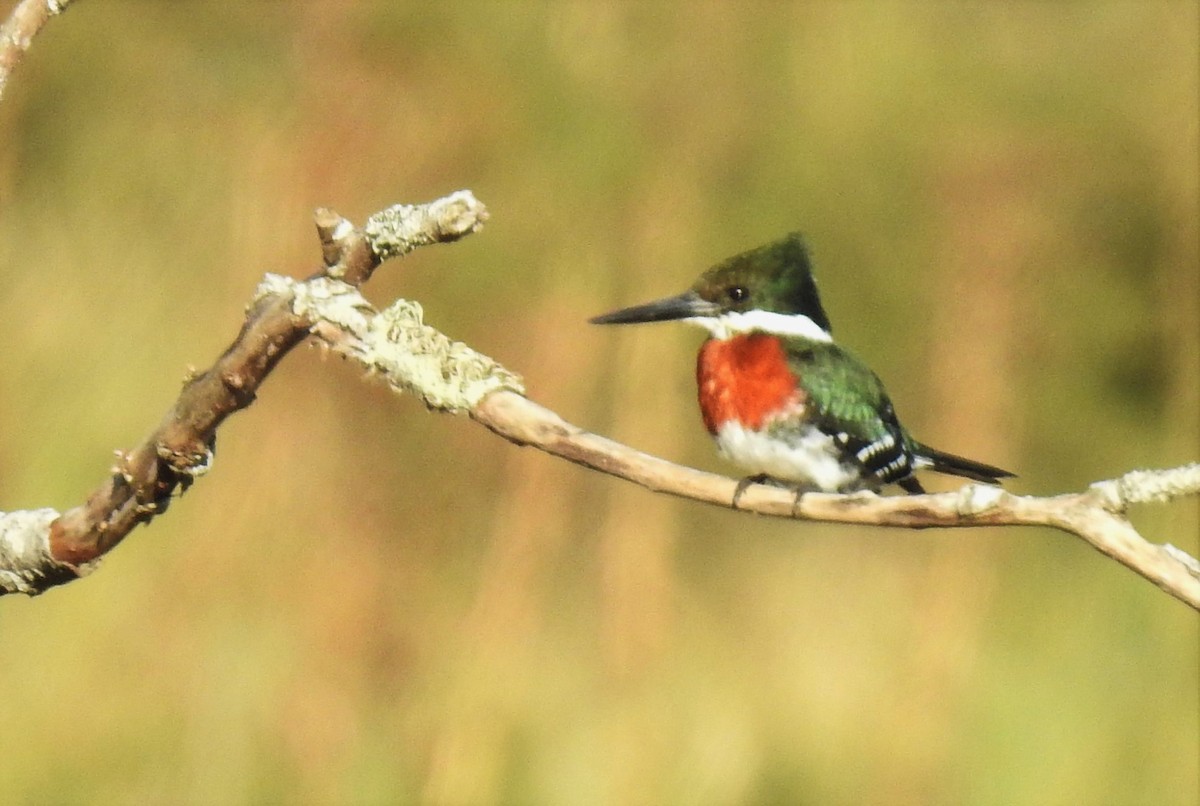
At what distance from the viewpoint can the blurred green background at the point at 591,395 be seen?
2.37 meters

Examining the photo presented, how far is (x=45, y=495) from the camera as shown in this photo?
7.84 feet

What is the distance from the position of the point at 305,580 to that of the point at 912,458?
1182 millimetres

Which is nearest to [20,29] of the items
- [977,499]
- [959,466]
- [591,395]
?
[977,499]

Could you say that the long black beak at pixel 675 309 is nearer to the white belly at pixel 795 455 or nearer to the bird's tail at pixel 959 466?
the white belly at pixel 795 455

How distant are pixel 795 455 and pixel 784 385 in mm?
103

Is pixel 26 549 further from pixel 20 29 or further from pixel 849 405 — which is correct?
pixel 849 405

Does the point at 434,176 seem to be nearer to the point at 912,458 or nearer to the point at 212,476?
the point at 212,476

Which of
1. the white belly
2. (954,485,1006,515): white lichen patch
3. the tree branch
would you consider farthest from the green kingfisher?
the tree branch

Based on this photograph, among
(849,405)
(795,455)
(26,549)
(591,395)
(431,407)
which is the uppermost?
(591,395)

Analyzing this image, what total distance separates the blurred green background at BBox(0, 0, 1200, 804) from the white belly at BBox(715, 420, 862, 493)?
21.5 inches

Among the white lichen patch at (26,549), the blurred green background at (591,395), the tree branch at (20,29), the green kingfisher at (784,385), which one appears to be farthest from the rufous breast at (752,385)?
the tree branch at (20,29)

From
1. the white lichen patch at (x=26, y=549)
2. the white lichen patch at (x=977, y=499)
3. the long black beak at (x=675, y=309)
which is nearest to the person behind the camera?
the white lichen patch at (x=977, y=499)

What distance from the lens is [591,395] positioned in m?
2.69

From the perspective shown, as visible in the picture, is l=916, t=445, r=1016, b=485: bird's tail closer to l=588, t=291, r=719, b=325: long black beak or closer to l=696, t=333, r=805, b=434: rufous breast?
l=696, t=333, r=805, b=434: rufous breast
